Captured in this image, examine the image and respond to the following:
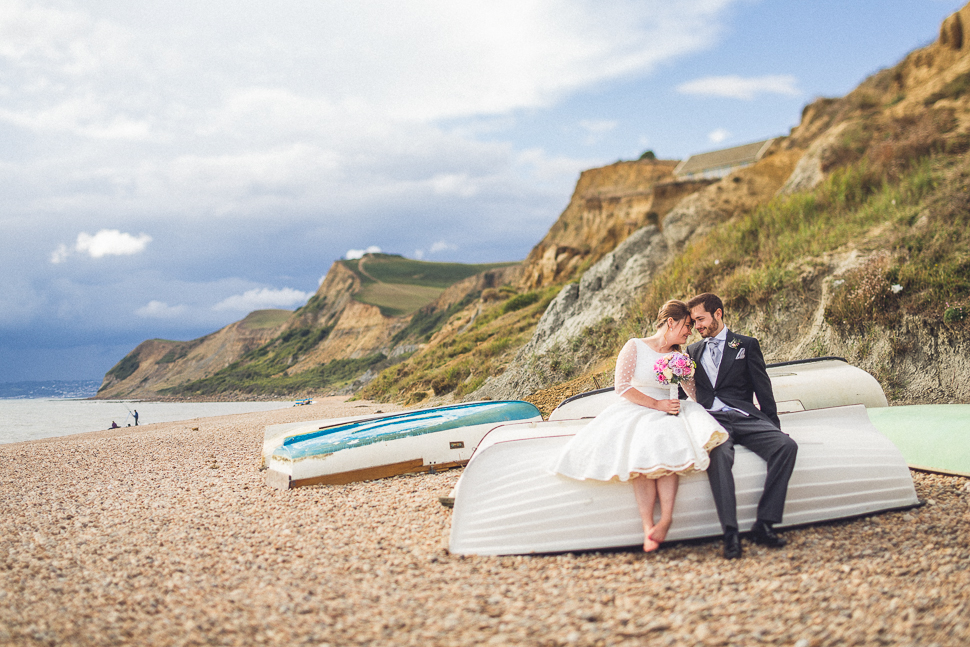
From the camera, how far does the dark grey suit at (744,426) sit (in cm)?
404

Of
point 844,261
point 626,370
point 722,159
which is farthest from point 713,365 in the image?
point 722,159

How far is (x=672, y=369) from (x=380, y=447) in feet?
14.4

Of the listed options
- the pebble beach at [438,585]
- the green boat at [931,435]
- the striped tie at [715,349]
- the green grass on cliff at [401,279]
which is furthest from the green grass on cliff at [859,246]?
the green grass on cliff at [401,279]

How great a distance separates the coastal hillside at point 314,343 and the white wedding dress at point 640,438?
187 ft

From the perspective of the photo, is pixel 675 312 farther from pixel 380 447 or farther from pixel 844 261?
pixel 844 261

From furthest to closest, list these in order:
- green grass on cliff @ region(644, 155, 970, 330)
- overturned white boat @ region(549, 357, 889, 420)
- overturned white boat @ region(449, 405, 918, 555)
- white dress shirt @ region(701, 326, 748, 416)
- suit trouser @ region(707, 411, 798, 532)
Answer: green grass on cliff @ region(644, 155, 970, 330)
overturned white boat @ region(549, 357, 889, 420)
white dress shirt @ region(701, 326, 748, 416)
overturned white boat @ region(449, 405, 918, 555)
suit trouser @ region(707, 411, 798, 532)

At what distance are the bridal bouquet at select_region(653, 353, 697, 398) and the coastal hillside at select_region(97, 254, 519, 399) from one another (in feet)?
187

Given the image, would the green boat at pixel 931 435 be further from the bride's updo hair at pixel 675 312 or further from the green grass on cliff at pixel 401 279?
the green grass on cliff at pixel 401 279

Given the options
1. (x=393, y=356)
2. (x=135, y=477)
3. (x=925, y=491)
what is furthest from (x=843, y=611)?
(x=393, y=356)

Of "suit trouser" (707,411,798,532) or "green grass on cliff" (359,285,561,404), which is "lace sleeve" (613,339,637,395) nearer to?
"suit trouser" (707,411,798,532)

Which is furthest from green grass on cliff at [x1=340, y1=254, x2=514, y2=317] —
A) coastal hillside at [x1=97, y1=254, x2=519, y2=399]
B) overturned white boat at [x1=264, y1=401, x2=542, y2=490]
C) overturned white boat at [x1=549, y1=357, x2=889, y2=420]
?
overturned white boat at [x1=549, y1=357, x2=889, y2=420]

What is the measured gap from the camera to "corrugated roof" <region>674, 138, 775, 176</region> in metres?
42.6

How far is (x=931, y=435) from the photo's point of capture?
5.94m

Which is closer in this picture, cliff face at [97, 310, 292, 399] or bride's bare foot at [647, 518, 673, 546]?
bride's bare foot at [647, 518, 673, 546]
